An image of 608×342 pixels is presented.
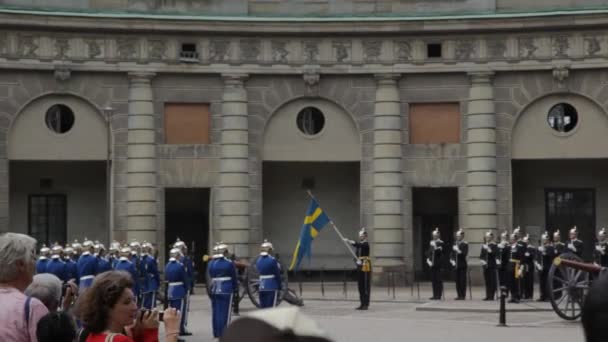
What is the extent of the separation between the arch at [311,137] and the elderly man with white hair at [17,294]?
1401 inches

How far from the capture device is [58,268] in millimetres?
29266

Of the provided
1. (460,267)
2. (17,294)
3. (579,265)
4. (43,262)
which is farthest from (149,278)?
(17,294)

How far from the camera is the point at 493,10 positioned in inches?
1735

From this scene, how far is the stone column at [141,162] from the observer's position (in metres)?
43.0

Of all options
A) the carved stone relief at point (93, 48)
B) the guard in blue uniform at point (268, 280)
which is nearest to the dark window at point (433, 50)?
the carved stone relief at point (93, 48)

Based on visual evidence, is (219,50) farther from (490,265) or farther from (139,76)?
(490,265)

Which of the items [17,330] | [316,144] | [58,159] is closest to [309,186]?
[316,144]

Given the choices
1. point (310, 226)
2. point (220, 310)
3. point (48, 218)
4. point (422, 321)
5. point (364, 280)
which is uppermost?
point (48, 218)

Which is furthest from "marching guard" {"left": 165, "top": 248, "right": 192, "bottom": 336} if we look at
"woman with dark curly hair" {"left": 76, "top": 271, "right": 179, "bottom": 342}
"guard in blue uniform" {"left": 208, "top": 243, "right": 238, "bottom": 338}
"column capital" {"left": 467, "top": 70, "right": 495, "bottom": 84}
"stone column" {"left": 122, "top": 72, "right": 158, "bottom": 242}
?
"woman with dark curly hair" {"left": 76, "top": 271, "right": 179, "bottom": 342}

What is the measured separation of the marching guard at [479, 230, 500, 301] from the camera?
3688cm

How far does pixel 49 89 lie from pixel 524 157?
52.3 feet

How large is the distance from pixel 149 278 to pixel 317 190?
580 inches

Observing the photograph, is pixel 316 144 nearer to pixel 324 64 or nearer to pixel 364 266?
pixel 324 64

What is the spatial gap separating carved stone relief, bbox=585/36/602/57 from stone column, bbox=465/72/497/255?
3263 millimetres
